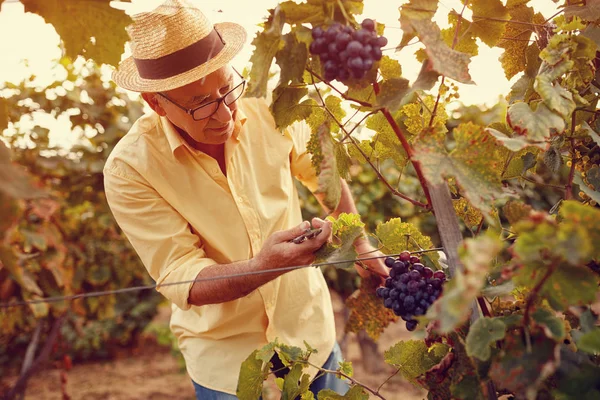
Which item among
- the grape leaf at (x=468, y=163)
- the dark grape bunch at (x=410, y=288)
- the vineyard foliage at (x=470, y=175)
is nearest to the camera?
the vineyard foliage at (x=470, y=175)

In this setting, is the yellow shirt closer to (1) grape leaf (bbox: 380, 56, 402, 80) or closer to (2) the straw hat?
(2) the straw hat

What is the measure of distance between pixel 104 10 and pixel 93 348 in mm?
6211

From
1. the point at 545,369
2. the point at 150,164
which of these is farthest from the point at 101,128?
the point at 545,369

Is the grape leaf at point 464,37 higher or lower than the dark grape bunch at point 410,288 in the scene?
higher

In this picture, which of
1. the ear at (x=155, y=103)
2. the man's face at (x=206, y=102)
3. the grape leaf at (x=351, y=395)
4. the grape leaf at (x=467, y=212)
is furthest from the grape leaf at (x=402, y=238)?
the ear at (x=155, y=103)

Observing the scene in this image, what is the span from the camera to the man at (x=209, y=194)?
187 cm

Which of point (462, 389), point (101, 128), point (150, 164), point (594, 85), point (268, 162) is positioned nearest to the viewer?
point (462, 389)

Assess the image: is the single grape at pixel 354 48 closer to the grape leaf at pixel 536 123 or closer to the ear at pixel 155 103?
the grape leaf at pixel 536 123

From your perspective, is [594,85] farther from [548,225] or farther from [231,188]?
[231,188]

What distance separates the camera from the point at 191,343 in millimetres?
2223

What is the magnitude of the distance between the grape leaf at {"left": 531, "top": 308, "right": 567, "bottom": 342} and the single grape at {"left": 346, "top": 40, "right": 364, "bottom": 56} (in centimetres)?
54

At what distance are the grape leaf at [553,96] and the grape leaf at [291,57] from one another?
45 centimetres

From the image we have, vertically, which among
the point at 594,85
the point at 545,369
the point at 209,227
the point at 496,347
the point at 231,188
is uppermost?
the point at 594,85

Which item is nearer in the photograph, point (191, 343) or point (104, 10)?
point (104, 10)
